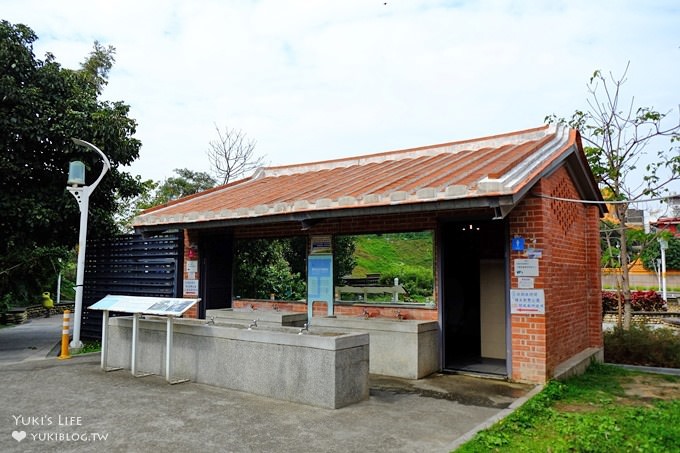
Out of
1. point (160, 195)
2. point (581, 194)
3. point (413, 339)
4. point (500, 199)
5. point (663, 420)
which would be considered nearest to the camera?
point (663, 420)

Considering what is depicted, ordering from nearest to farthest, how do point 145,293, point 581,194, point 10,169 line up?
point 581,194 → point 10,169 → point 145,293

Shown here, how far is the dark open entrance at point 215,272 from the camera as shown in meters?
11.1

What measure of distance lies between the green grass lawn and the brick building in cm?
72

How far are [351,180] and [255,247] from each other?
274 centimetres

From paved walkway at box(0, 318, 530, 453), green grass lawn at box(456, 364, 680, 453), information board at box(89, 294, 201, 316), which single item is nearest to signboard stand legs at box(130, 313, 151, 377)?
paved walkway at box(0, 318, 530, 453)

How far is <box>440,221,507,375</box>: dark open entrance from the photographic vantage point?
9547 millimetres

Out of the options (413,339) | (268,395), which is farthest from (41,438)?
(413,339)

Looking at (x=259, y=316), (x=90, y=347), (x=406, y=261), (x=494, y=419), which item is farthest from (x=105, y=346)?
(x=494, y=419)

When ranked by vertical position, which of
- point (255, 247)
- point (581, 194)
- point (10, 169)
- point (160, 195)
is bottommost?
point (255, 247)

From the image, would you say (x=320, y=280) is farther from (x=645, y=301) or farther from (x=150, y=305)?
(x=645, y=301)


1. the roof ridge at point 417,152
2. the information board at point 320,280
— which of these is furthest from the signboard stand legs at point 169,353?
the roof ridge at point 417,152

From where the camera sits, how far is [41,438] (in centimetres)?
499

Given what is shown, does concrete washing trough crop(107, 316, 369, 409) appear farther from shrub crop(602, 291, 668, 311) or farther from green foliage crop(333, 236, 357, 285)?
shrub crop(602, 291, 668, 311)

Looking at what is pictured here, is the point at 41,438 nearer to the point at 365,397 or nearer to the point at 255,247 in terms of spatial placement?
the point at 365,397
